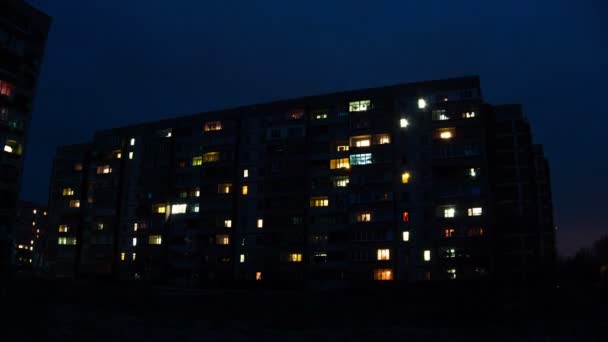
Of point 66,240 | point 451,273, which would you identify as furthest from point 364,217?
point 66,240

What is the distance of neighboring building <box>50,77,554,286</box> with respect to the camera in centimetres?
8494

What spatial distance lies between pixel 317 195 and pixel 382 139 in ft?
51.4

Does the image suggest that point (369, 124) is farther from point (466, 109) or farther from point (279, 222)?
point (279, 222)

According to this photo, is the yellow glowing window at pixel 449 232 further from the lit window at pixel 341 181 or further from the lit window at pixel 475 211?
the lit window at pixel 341 181

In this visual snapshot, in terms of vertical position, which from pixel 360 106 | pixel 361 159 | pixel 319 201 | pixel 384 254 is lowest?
pixel 384 254

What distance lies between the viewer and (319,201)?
318ft

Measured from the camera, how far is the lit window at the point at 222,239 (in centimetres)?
10222

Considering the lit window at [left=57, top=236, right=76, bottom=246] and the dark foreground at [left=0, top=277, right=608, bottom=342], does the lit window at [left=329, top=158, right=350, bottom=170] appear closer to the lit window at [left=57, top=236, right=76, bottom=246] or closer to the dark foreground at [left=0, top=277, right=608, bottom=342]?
the dark foreground at [left=0, top=277, right=608, bottom=342]

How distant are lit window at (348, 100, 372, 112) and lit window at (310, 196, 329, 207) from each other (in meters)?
16.5

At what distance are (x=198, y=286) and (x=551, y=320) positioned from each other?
58753mm

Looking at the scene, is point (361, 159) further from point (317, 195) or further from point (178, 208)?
point (178, 208)

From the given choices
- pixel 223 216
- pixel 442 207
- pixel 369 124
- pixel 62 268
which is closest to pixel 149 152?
pixel 223 216

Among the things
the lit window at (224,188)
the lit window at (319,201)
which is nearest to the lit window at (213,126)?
the lit window at (224,188)

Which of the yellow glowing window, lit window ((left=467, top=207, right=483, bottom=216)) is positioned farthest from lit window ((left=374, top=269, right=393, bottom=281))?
lit window ((left=467, top=207, right=483, bottom=216))
